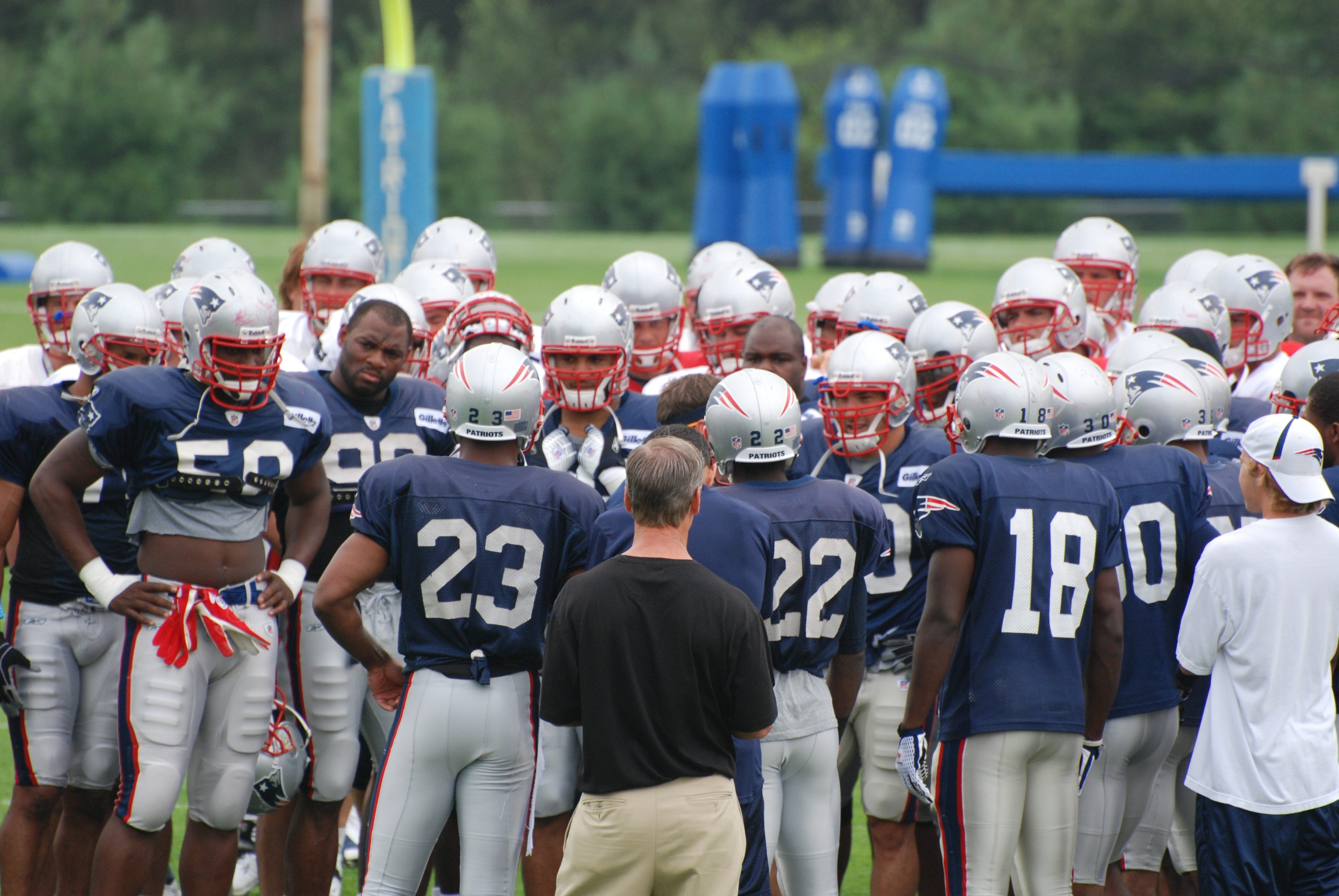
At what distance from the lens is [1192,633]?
377cm

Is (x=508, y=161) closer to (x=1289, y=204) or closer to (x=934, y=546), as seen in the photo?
(x=1289, y=204)

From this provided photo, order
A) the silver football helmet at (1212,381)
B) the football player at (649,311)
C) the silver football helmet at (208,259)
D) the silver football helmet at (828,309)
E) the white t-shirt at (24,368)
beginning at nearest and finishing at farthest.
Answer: the silver football helmet at (1212,381), the white t-shirt at (24,368), the football player at (649,311), the silver football helmet at (208,259), the silver football helmet at (828,309)

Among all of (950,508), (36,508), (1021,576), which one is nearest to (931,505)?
(950,508)

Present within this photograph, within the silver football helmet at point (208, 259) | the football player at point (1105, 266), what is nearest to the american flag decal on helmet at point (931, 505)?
the football player at point (1105, 266)

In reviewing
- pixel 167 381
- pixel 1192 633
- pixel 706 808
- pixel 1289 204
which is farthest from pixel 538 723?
pixel 1289 204

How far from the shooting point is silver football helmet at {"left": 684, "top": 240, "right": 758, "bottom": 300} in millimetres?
6871

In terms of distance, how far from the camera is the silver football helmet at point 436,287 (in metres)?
6.01

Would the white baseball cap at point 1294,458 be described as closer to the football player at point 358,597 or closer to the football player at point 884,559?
the football player at point 884,559

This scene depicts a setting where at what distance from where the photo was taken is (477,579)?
382cm

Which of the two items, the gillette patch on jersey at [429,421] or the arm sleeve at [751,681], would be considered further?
the gillette patch on jersey at [429,421]

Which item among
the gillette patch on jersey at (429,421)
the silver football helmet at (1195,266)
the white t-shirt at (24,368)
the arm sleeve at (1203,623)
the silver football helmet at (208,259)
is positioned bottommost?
the arm sleeve at (1203,623)

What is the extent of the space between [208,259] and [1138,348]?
379cm

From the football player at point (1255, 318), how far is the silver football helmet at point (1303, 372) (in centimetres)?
137

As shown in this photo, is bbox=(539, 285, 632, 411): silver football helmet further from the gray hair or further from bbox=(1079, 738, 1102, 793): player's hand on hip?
bbox=(1079, 738, 1102, 793): player's hand on hip
